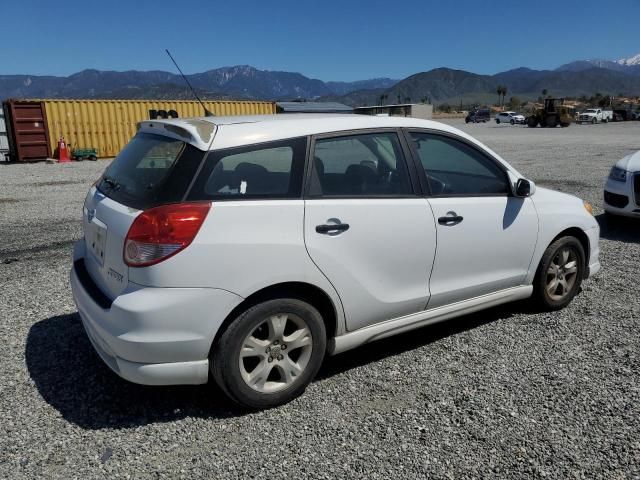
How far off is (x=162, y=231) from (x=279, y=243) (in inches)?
24.4

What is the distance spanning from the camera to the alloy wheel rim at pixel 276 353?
2.97 m

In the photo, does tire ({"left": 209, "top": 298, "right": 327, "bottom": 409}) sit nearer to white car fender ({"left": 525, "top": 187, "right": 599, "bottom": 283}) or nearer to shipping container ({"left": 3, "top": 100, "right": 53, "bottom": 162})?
white car fender ({"left": 525, "top": 187, "right": 599, "bottom": 283})

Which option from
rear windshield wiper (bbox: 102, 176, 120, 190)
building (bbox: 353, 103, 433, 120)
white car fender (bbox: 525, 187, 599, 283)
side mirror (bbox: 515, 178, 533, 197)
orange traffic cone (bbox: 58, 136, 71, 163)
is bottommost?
orange traffic cone (bbox: 58, 136, 71, 163)

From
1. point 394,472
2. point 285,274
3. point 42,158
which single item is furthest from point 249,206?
point 42,158

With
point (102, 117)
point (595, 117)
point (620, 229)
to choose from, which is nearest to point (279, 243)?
point (620, 229)

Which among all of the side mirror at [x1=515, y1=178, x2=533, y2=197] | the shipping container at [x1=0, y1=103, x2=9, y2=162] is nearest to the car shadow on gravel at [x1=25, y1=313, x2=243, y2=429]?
the side mirror at [x1=515, y1=178, x2=533, y2=197]

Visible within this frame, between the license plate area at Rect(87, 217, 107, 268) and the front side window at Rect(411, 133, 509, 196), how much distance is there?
2080mm

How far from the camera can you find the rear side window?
112 inches

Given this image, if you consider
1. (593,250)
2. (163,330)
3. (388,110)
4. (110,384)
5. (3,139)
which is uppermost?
(388,110)

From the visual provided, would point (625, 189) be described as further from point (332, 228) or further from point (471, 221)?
point (332, 228)

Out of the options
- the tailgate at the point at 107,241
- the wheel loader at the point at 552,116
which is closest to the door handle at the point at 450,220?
the tailgate at the point at 107,241

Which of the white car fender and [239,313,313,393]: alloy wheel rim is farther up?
the white car fender

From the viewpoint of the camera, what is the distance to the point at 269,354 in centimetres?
303

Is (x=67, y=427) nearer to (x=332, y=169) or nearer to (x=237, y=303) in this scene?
(x=237, y=303)
